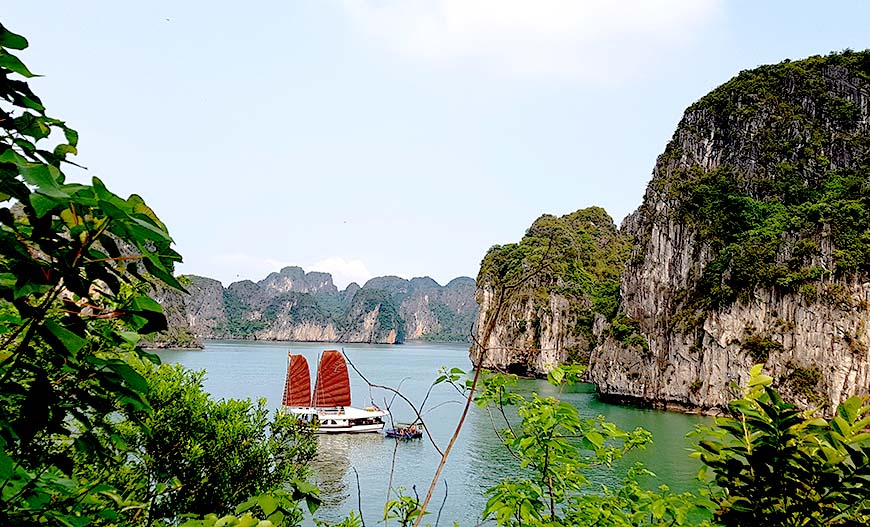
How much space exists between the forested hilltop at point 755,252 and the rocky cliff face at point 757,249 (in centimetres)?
6

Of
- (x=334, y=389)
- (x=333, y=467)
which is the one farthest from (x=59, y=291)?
(x=334, y=389)

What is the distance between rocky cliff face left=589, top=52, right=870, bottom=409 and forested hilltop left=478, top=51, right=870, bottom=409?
6 centimetres

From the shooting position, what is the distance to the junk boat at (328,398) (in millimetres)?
25969

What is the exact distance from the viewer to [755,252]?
2936 centimetres

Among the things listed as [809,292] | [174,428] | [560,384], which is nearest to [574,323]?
[809,292]

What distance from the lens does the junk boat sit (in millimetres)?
25969

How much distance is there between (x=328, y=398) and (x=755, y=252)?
21534 millimetres

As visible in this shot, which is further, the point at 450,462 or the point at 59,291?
the point at 450,462

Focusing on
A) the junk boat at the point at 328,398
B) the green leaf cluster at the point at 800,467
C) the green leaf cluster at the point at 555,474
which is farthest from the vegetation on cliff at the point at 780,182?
the green leaf cluster at the point at 800,467

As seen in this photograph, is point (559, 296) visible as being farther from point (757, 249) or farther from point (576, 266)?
point (757, 249)

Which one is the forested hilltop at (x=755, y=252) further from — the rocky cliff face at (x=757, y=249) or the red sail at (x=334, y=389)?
the red sail at (x=334, y=389)

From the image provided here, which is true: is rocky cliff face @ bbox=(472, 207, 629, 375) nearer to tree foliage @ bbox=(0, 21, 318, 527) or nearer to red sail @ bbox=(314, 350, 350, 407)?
red sail @ bbox=(314, 350, 350, 407)

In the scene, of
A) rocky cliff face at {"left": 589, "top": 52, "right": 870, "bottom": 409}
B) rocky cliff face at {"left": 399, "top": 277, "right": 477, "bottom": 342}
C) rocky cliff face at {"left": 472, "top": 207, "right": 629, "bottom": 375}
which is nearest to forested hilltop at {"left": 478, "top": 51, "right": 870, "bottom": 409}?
rocky cliff face at {"left": 589, "top": 52, "right": 870, "bottom": 409}

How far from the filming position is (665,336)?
Result: 32875 mm
